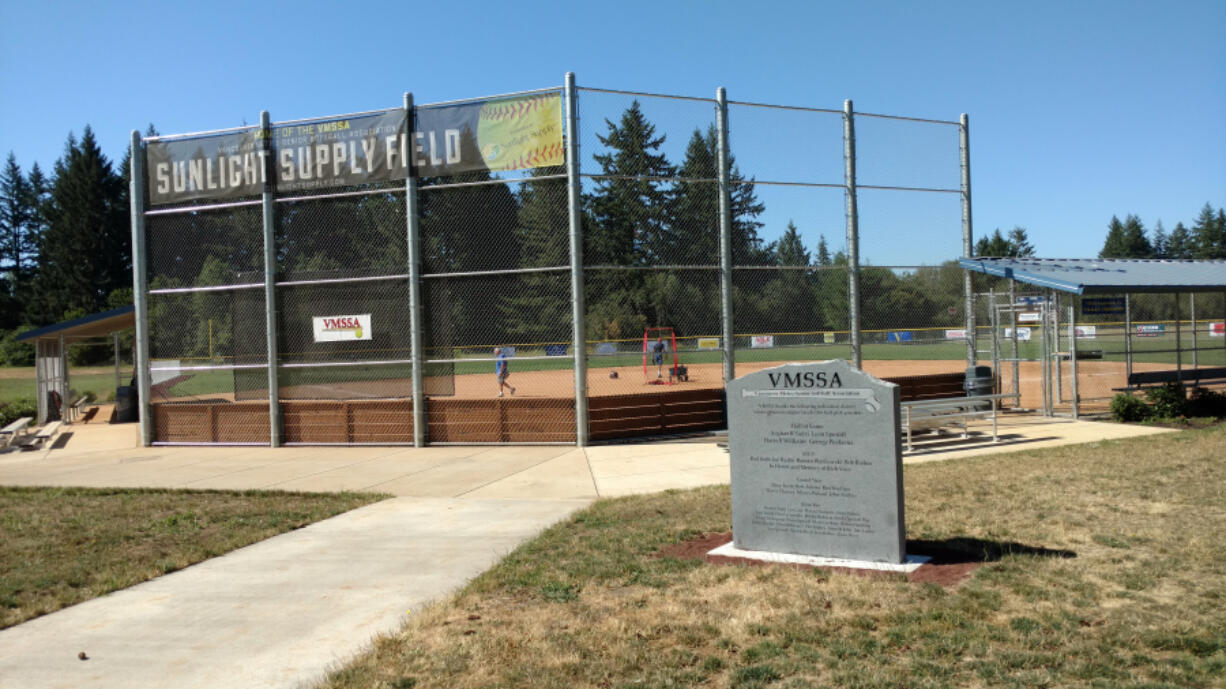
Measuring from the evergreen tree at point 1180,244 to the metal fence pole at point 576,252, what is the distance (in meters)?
122

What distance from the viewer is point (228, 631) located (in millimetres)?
5332

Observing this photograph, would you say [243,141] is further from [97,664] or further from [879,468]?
[879,468]

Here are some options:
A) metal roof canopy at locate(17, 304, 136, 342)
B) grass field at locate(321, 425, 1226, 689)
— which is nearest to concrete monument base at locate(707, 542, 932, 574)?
grass field at locate(321, 425, 1226, 689)

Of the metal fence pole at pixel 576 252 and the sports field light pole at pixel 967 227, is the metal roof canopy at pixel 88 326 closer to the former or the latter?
the metal fence pole at pixel 576 252

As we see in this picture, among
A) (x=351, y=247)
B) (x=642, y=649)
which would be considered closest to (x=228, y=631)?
(x=642, y=649)

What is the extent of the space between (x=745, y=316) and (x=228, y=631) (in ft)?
37.3

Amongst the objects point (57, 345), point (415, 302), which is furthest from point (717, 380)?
point (57, 345)

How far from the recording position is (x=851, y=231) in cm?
1617

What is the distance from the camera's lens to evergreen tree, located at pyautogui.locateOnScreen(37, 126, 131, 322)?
68125 mm

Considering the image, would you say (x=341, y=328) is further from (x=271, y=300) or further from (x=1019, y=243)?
(x=1019, y=243)

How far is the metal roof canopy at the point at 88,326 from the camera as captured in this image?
71.3 ft

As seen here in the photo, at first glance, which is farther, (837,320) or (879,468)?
(837,320)

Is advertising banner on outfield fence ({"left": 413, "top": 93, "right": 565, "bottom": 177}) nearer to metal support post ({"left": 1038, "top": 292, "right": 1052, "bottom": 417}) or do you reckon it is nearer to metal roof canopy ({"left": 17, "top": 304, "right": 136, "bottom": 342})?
metal support post ({"left": 1038, "top": 292, "right": 1052, "bottom": 417})

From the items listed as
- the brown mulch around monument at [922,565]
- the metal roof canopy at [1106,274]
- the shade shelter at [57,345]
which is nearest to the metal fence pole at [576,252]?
the brown mulch around monument at [922,565]
